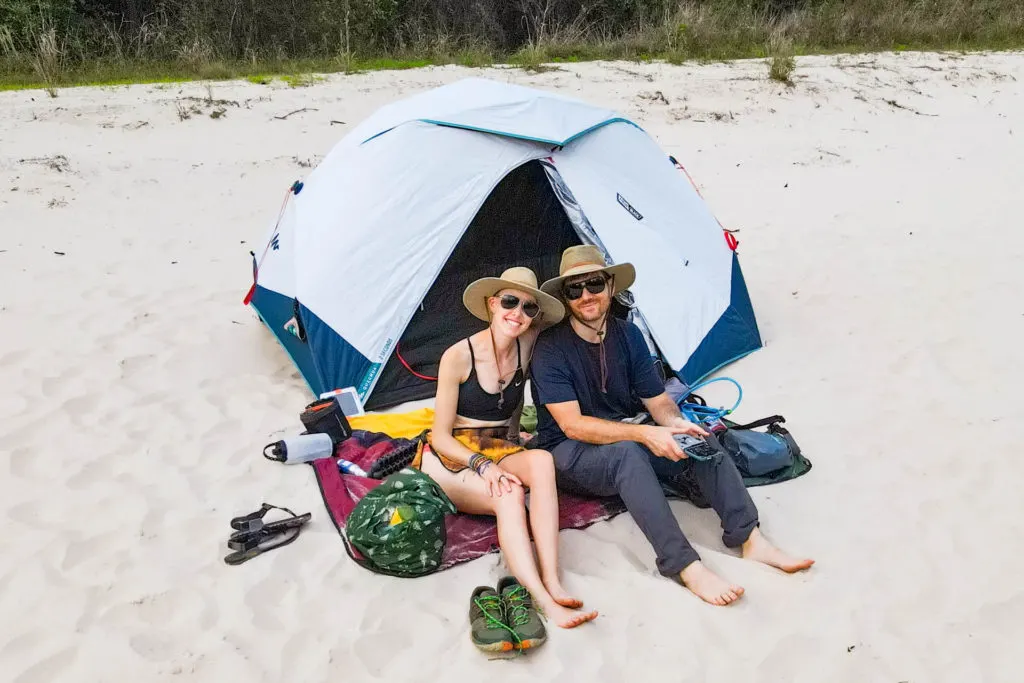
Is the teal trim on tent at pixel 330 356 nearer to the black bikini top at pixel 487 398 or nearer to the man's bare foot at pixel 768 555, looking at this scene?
the black bikini top at pixel 487 398

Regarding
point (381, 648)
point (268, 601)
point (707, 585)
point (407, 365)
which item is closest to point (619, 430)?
point (707, 585)

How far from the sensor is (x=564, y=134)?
4406mm

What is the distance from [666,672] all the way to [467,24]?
13572 millimetres

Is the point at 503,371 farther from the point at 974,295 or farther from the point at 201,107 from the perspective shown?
the point at 201,107

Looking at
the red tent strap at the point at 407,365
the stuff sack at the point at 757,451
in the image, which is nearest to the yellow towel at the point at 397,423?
the red tent strap at the point at 407,365

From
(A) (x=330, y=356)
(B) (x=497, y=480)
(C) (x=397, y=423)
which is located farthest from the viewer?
(A) (x=330, y=356)

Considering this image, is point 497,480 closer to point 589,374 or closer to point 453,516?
point 453,516

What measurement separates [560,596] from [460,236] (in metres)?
2.26

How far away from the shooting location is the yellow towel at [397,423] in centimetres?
398

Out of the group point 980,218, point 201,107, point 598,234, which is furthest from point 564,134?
point 201,107

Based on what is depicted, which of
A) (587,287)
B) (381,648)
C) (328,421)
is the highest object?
(587,287)

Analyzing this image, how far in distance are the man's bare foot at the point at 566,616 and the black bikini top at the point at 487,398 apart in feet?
2.76

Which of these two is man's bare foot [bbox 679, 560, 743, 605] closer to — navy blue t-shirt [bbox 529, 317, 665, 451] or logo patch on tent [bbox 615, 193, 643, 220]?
navy blue t-shirt [bbox 529, 317, 665, 451]

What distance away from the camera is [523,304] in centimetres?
309
